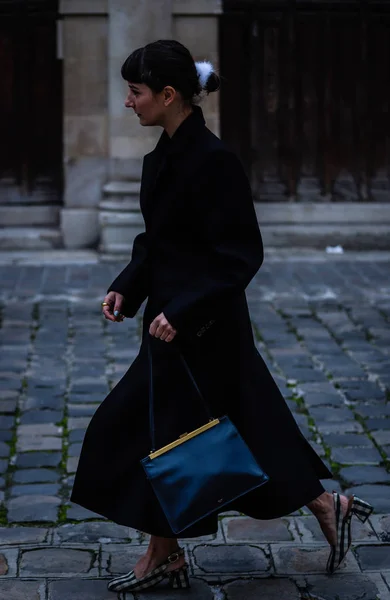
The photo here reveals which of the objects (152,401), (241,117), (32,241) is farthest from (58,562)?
(241,117)

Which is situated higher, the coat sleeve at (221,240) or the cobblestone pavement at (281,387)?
the coat sleeve at (221,240)

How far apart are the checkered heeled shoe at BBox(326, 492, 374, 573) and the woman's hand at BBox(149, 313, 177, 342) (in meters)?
0.83

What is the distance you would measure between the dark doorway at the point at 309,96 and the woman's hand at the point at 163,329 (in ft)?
27.8

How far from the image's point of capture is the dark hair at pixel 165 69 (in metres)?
3.37

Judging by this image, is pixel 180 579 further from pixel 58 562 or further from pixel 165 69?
pixel 165 69

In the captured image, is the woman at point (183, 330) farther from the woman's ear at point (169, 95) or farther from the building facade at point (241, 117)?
the building facade at point (241, 117)

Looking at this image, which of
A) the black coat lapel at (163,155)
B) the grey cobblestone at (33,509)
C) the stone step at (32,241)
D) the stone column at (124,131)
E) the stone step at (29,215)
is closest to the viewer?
the black coat lapel at (163,155)

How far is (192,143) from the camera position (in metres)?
3.48

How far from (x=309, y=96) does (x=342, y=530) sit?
843 cm

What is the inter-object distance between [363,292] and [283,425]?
5.72m

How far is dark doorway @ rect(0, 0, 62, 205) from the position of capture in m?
11.5

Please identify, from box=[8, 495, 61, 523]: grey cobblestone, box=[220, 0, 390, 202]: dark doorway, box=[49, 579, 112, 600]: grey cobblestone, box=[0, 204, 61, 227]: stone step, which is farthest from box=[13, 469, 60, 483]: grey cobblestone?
box=[220, 0, 390, 202]: dark doorway

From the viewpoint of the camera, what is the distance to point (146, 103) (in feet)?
11.3

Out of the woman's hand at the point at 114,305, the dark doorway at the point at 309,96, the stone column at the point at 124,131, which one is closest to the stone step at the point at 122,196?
the stone column at the point at 124,131
